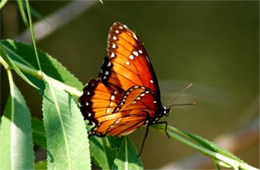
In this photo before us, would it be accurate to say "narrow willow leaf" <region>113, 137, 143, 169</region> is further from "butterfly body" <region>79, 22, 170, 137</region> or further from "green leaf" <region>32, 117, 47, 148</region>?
"green leaf" <region>32, 117, 47, 148</region>

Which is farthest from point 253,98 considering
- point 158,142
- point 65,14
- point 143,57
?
point 143,57

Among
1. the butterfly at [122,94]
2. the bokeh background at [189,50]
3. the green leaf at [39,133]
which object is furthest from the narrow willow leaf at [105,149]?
the bokeh background at [189,50]

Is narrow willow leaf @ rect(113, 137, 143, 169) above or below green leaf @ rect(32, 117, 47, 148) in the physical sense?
below

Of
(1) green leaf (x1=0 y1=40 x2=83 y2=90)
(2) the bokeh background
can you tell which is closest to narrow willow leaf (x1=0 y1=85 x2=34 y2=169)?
(1) green leaf (x1=0 y1=40 x2=83 y2=90)

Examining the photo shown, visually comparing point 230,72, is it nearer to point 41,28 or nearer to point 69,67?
point 69,67

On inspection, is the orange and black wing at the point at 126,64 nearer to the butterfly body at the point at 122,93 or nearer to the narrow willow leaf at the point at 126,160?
the butterfly body at the point at 122,93

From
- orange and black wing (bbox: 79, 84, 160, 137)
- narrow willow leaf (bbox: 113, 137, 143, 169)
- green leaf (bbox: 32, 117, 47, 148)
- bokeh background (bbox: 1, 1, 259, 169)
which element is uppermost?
bokeh background (bbox: 1, 1, 259, 169)

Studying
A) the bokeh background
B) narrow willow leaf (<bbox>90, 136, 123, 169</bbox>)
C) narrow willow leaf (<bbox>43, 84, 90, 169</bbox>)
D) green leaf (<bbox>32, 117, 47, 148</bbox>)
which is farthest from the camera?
the bokeh background
